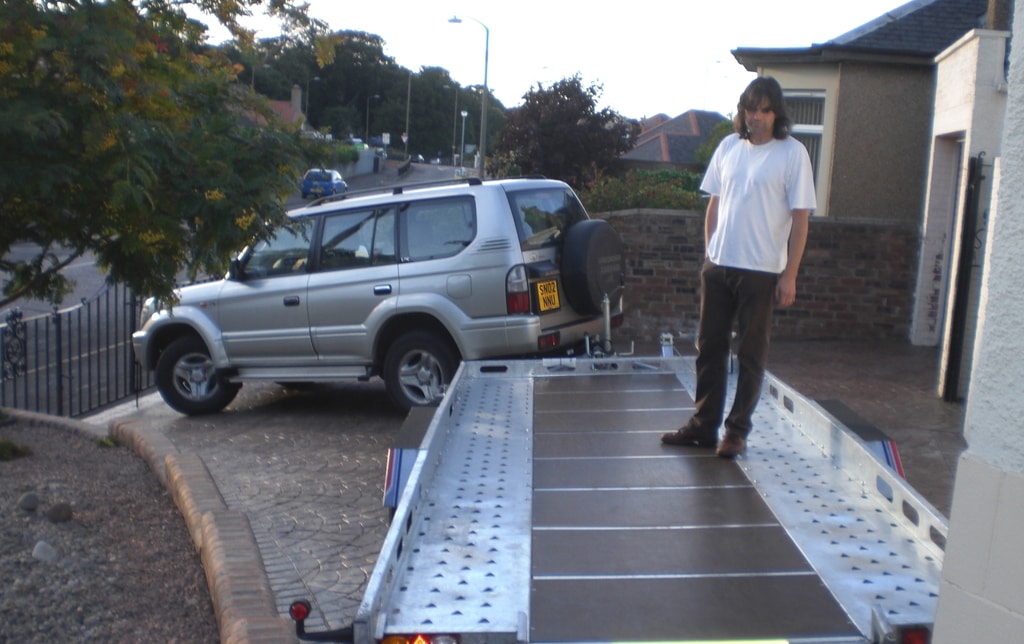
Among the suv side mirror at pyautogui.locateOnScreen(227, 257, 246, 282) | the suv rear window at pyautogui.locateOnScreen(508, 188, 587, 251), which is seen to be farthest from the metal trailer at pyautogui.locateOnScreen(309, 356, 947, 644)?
the suv side mirror at pyautogui.locateOnScreen(227, 257, 246, 282)

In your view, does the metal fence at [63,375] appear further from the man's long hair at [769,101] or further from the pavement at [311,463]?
the man's long hair at [769,101]

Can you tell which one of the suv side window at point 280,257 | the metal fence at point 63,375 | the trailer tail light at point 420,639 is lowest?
the metal fence at point 63,375

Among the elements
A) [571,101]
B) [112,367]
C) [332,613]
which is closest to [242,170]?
[332,613]

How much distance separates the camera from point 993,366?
2.38m

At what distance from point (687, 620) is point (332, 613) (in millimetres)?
2792

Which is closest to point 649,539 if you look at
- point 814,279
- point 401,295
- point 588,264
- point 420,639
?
point 420,639

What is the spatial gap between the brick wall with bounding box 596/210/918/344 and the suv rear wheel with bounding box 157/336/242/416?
5.42 meters

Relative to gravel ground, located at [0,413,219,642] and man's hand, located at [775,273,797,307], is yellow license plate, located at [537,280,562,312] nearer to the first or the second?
gravel ground, located at [0,413,219,642]

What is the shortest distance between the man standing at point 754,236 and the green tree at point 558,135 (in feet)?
64.8

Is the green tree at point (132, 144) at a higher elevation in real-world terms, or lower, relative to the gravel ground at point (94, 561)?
higher

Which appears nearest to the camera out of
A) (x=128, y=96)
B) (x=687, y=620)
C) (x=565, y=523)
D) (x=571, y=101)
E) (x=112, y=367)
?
(x=687, y=620)

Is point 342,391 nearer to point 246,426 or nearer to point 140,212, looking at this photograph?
point 246,426

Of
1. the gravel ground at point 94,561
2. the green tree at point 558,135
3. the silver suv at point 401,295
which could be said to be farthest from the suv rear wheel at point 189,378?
the green tree at point 558,135

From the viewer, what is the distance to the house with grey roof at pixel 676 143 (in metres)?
40.0
